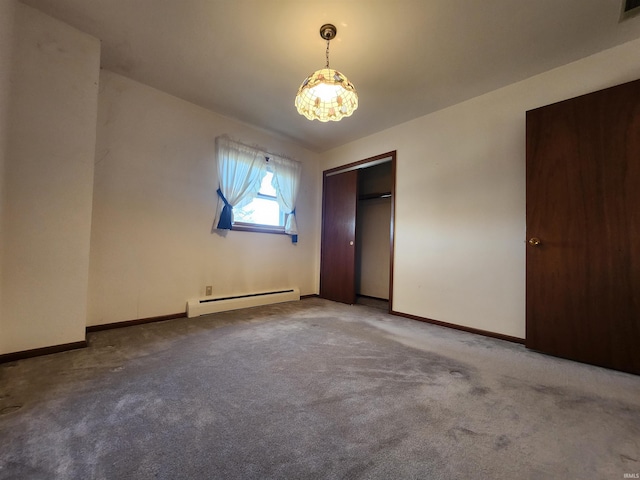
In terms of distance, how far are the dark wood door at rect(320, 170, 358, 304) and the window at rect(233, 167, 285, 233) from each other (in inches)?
32.9

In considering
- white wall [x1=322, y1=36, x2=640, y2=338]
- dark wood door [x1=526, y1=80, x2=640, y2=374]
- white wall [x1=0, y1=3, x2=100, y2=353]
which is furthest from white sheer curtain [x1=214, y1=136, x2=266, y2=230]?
dark wood door [x1=526, y1=80, x2=640, y2=374]

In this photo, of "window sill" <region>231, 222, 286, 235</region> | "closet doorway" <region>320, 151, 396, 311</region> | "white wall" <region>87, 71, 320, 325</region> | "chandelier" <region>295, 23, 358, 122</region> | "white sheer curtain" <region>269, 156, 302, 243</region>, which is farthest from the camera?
"closet doorway" <region>320, 151, 396, 311</region>

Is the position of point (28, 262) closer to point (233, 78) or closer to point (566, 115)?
point (233, 78)

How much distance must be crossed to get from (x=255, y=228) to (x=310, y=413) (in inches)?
106

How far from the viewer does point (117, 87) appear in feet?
8.29

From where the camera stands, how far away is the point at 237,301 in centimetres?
328

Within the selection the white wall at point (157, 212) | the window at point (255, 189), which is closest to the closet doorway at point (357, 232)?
the window at point (255, 189)

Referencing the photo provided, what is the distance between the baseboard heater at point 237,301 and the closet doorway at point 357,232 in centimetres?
75

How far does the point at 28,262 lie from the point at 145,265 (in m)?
0.91

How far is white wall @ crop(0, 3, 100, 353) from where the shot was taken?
178cm

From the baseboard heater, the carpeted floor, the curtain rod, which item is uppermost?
the curtain rod

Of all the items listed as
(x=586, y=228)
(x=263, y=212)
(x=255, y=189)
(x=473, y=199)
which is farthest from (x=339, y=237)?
(x=586, y=228)

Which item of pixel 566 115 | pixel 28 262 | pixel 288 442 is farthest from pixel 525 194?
pixel 28 262

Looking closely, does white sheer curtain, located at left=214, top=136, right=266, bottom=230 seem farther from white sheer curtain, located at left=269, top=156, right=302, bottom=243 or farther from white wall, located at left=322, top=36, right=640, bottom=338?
white wall, located at left=322, top=36, right=640, bottom=338
